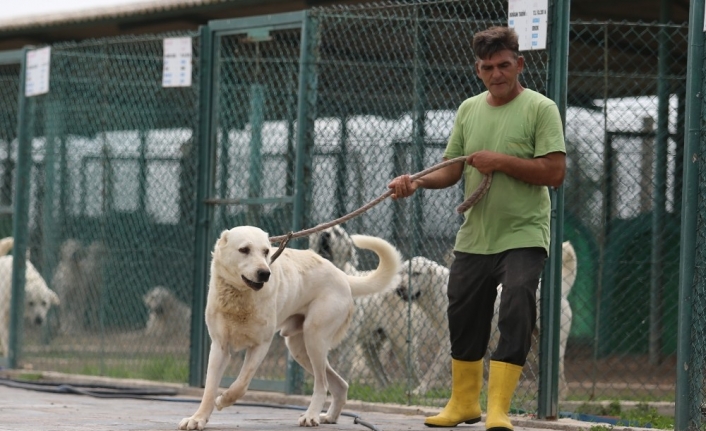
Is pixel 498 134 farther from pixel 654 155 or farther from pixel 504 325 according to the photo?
pixel 654 155

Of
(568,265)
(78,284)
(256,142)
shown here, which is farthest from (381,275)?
(78,284)

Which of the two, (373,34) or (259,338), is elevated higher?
(373,34)

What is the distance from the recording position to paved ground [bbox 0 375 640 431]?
601 centimetres

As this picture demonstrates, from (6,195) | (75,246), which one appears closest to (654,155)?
(75,246)

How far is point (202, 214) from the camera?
878 centimetres

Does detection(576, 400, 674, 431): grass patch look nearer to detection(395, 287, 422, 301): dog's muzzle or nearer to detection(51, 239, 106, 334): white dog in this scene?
detection(395, 287, 422, 301): dog's muzzle

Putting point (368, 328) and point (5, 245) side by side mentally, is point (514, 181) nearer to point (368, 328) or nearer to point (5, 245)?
point (368, 328)

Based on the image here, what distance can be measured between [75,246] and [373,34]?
361 centimetres

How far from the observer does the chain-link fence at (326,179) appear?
820 centimetres

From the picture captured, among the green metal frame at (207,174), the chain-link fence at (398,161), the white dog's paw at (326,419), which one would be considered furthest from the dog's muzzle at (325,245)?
the white dog's paw at (326,419)

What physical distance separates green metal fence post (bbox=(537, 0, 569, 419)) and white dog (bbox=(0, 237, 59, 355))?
5365mm

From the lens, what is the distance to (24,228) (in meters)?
10.3

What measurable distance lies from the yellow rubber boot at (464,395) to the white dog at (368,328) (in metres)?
2.77

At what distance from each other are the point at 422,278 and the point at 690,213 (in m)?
3.09
